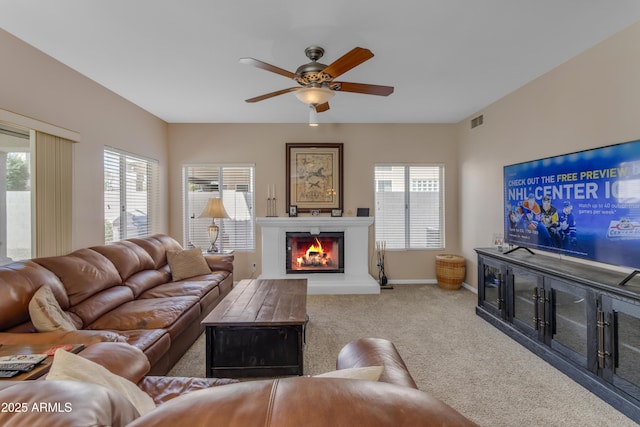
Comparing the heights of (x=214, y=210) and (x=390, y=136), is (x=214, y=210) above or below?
below

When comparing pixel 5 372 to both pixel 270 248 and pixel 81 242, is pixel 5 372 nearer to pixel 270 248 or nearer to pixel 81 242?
pixel 81 242

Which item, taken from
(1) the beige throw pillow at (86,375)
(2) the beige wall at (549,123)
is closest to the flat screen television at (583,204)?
(2) the beige wall at (549,123)

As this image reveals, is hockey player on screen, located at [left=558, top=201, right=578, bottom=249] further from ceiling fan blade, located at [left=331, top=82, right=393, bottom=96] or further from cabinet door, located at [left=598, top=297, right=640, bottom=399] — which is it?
ceiling fan blade, located at [left=331, top=82, right=393, bottom=96]

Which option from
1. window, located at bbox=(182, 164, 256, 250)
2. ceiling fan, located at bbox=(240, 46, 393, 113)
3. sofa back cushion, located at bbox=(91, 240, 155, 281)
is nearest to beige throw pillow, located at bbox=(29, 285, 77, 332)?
sofa back cushion, located at bbox=(91, 240, 155, 281)

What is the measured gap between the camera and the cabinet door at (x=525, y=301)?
2.65 m

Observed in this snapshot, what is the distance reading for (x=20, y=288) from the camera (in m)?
1.85

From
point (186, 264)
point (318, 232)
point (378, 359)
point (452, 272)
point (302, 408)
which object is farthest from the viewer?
point (318, 232)

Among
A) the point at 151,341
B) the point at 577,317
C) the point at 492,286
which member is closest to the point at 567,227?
the point at 577,317

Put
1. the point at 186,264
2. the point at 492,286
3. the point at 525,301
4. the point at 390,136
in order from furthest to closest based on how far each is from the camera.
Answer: the point at 390,136 < the point at 186,264 < the point at 492,286 < the point at 525,301

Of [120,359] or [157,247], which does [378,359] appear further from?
[157,247]

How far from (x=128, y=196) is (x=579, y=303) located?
513cm

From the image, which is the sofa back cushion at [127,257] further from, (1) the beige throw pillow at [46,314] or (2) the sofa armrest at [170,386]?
(2) the sofa armrest at [170,386]

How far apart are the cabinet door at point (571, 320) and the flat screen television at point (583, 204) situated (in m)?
0.33

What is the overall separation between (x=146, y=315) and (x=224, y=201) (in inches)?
115
